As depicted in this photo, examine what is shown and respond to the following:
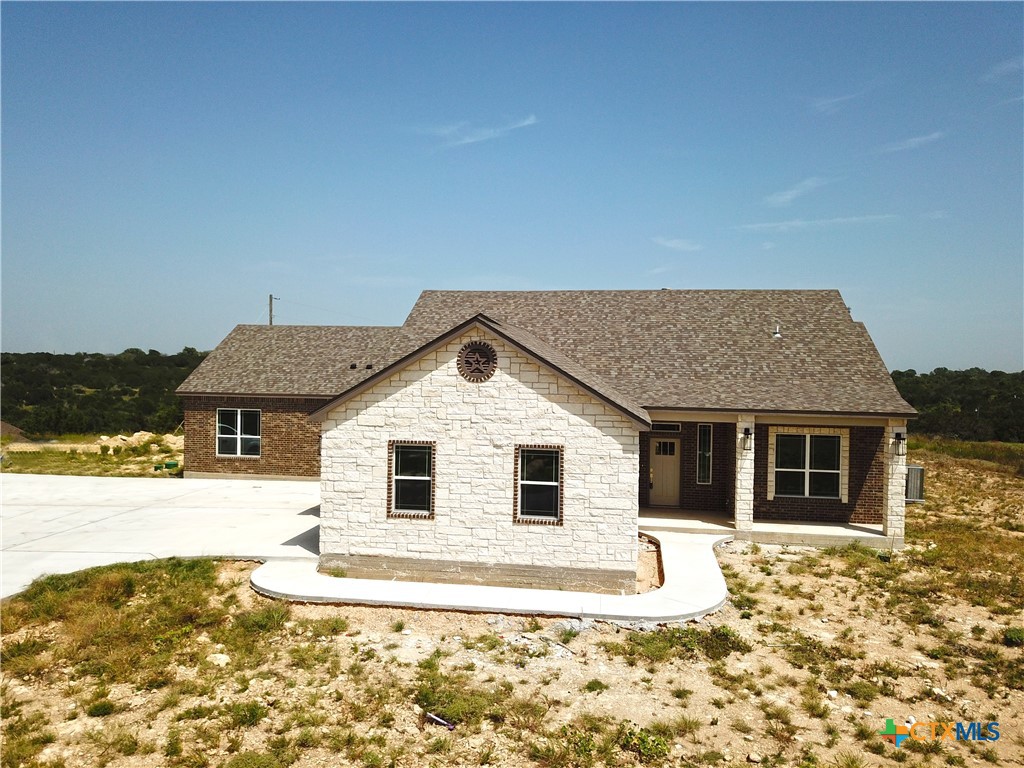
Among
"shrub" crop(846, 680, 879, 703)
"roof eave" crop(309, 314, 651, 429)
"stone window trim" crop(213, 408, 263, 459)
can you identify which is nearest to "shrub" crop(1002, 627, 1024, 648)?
"shrub" crop(846, 680, 879, 703)

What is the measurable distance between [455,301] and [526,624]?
14.0 m

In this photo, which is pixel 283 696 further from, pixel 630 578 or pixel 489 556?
pixel 630 578

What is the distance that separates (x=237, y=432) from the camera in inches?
1005

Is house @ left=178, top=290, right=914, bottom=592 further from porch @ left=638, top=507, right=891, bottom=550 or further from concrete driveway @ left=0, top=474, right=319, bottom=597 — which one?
concrete driveway @ left=0, top=474, right=319, bottom=597

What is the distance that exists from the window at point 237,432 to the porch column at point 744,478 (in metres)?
17.5

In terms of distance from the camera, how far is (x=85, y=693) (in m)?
8.53

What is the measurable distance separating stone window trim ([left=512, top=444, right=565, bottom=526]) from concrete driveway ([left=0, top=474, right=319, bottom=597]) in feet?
16.0

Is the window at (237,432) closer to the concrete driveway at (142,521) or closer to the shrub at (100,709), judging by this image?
the concrete driveway at (142,521)

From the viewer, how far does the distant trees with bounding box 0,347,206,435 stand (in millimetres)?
53375

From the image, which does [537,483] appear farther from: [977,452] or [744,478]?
[977,452]

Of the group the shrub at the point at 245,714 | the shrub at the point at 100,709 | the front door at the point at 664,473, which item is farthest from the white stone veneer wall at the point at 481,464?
the front door at the point at 664,473

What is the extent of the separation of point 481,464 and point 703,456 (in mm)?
8784

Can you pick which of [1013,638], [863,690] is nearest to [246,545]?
[863,690]

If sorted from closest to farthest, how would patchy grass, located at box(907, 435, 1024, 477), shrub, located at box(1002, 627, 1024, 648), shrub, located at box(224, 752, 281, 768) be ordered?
shrub, located at box(224, 752, 281, 768) < shrub, located at box(1002, 627, 1024, 648) < patchy grass, located at box(907, 435, 1024, 477)
